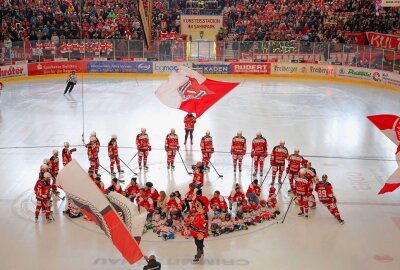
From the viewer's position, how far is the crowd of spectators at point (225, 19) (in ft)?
120

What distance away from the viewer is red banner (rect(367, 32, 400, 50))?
110 ft

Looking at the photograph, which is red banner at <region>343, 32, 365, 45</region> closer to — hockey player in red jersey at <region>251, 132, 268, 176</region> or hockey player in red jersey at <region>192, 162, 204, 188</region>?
hockey player in red jersey at <region>251, 132, 268, 176</region>

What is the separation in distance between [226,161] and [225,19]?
24.3 m

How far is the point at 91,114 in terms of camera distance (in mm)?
25609

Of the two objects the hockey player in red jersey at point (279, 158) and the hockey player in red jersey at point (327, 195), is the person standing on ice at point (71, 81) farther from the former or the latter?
the hockey player in red jersey at point (327, 195)

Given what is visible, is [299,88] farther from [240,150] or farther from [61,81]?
[240,150]

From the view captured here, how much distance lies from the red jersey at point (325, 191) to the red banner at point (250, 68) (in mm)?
23405

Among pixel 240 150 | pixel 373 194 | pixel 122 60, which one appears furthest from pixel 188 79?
pixel 122 60

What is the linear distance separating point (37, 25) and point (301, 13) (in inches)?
699

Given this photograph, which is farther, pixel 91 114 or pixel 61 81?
pixel 61 81

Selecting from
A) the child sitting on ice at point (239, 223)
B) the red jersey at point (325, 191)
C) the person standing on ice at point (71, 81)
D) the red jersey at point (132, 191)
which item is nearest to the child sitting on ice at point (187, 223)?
the child sitting on ice at point (239, 223)

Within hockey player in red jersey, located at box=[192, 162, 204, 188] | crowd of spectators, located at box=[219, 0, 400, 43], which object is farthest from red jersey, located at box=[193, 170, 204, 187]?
crowd of spectators, located at box=[219, 0, 400, 43]

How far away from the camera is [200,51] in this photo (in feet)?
122

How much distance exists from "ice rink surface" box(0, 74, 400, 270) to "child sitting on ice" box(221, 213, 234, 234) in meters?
0.30
